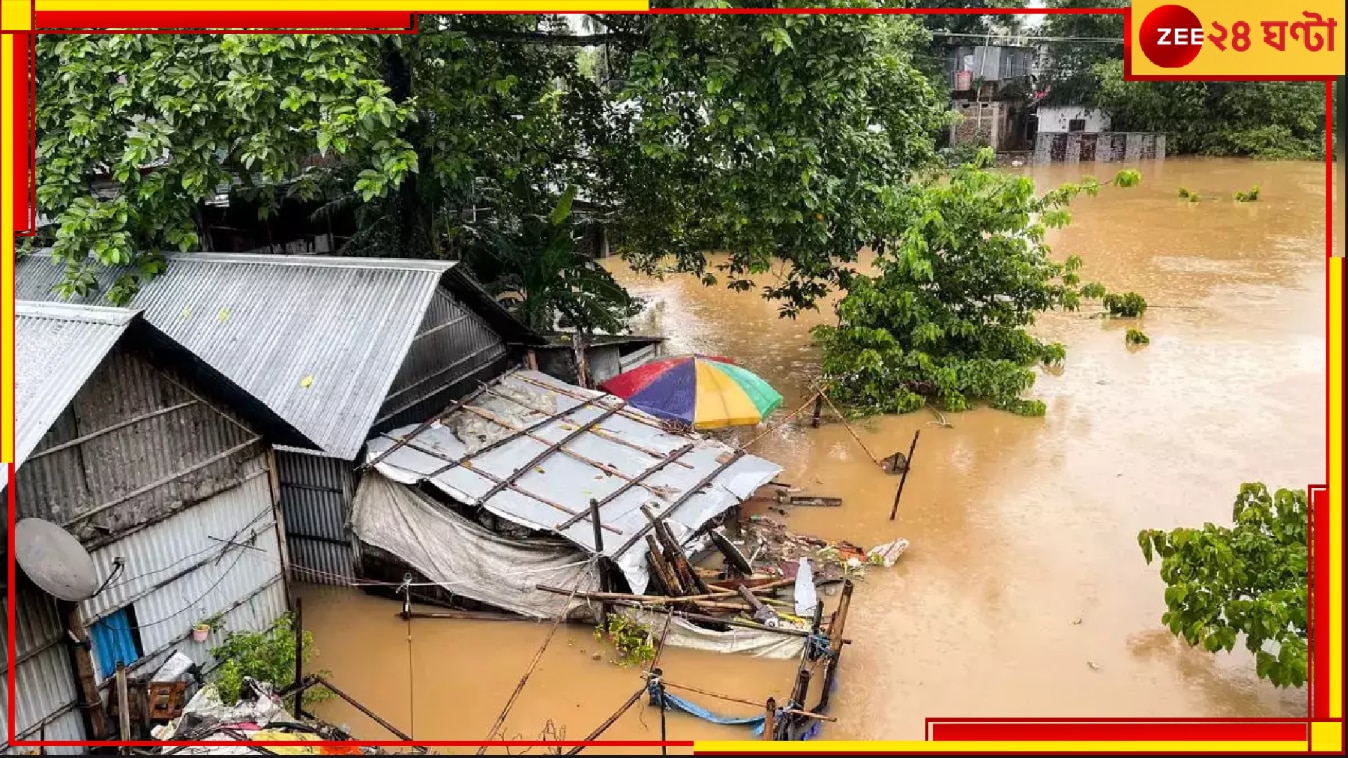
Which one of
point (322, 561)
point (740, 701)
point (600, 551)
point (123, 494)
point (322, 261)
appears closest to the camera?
point (123, 494)

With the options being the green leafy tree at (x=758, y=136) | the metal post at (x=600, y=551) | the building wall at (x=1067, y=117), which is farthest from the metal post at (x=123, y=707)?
the building wall at (x=1067, y=117)

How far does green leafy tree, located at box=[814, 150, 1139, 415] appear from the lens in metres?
14.2

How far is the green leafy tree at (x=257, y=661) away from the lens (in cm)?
758

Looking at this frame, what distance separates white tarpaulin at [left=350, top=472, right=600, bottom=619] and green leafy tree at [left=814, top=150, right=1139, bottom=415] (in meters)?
7.07

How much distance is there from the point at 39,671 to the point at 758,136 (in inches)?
343

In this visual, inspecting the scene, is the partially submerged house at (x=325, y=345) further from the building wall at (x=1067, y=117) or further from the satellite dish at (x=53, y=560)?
the building wall at (x=1067, y=117)

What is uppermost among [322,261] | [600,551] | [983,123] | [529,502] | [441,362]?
[983,123]

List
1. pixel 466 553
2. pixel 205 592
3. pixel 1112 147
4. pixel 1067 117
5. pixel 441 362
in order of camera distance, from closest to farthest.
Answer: pixel 205 592, pixel 466 553, pixel 441 362, pixel 1112 147, pixel 1067 117

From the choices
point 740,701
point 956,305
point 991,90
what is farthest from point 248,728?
point 991,90

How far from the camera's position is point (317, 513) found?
952 centimetres

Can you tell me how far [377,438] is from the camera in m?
9.49

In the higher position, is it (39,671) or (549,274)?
(549,274)

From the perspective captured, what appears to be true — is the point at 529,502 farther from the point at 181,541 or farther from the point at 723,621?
the point at 181,541

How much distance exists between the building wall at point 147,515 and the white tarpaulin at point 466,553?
0.95 meters
